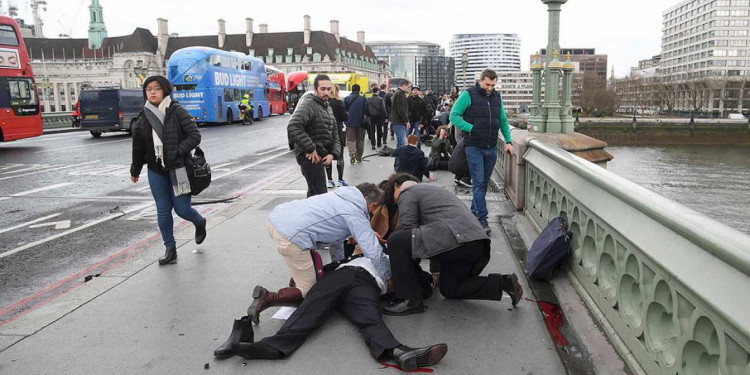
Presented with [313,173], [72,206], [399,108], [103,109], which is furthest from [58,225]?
[103,109]

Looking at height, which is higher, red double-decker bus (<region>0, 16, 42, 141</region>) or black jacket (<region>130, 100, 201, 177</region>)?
red double-decker bus (<region>0, 16, 42, 141</region>)

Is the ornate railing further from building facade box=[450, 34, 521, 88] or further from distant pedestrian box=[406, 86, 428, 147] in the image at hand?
building facade box=[450, 34, 521, 88]

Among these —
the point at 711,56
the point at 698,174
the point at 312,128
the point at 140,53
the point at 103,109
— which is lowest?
the point at 698,174

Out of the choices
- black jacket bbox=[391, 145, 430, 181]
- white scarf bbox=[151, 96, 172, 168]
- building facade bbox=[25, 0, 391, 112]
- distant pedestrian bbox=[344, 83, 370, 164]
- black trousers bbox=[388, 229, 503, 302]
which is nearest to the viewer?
black trousers bbox=[388, 229, 503, 302]

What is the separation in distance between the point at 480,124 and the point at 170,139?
3.36 metres

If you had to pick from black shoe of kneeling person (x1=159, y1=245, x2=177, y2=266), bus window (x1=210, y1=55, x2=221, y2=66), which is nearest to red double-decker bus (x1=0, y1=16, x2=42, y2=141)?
bus window (x1=210, y1=55, x2=221, y2=66)

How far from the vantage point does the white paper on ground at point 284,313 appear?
421 centimetres

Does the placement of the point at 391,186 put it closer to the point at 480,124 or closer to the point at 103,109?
the point at 480,124

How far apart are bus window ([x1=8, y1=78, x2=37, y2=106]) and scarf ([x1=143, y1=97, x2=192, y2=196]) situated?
16362 millimetres

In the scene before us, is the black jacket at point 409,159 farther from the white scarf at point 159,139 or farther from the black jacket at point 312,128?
the white scarf at point 159,139

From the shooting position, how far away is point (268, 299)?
4.12 m

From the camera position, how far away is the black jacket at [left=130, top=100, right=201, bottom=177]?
5.57 metres

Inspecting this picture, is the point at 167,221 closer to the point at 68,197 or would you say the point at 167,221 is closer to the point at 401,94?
the point at 68,197

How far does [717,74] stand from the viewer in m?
132
